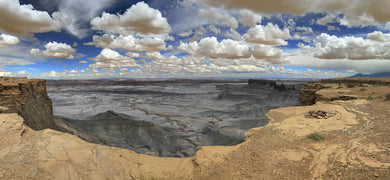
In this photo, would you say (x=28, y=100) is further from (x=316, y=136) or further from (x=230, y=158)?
(x=316, y=136)

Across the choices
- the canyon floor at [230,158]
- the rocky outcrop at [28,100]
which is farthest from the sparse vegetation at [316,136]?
the rocky outcrop at [28,100]

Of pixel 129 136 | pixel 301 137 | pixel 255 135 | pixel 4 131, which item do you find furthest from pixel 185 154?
pixel 4 131

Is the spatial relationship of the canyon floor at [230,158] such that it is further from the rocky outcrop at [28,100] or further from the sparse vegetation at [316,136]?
the rocky outcrop at [28,100]

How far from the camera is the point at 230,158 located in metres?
7.32

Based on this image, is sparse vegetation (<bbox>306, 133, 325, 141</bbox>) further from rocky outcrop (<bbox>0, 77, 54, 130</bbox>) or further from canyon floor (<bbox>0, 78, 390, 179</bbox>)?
rocky outcrop (<bbox>0, 77, 54, 130</bbox>)

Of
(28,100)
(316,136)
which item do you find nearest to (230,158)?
(316,136)

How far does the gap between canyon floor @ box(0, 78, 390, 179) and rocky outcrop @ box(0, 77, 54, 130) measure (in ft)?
17.2

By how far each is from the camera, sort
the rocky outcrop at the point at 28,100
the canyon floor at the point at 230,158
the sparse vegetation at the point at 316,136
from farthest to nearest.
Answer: the rocky outcrop at the point at 28,100, the sparse vegetation at the point at 316,136, the canyon floor at the point at 230,158

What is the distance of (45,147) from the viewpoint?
6.23 m

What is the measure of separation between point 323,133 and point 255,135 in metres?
3.11

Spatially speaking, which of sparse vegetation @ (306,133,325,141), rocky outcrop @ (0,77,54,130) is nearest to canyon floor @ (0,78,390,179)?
sparse vegetation @ (306,133,325,141)

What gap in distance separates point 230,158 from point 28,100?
→ 15.9 meters

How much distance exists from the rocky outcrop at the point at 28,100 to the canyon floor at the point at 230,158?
17.2ft

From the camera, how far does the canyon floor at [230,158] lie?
5.43 metres
